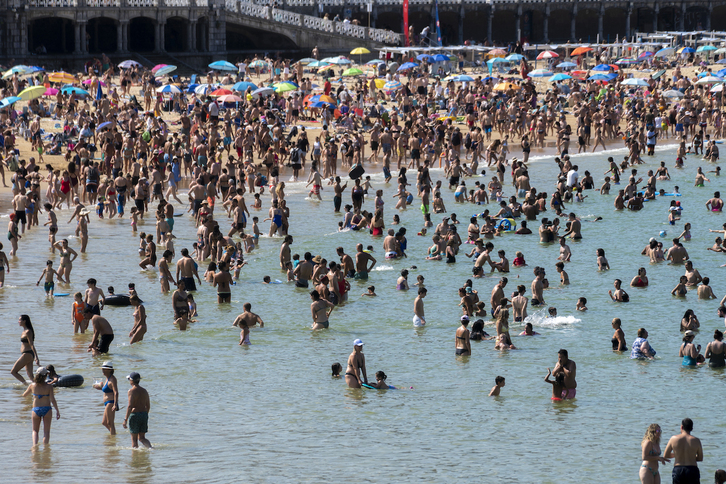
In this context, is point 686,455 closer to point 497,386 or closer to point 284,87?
point 497,386

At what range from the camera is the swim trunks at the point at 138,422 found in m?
12.5

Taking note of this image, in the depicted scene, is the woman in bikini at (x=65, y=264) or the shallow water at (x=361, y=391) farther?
the woman in bikini at (x=65, y=264)

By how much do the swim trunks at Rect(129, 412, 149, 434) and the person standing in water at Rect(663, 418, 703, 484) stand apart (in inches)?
241

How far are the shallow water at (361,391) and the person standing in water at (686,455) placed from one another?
5.10ft

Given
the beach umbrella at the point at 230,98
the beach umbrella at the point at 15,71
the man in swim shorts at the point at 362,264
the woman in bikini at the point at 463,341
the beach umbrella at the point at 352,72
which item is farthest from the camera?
the beach umbrella at the point at 352,72

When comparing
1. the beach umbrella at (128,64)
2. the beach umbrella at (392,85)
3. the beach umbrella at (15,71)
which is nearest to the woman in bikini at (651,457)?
the beach umbrella at (392,85)

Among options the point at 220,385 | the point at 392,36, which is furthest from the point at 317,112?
the point at 220,385

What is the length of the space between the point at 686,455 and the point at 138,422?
6326mm

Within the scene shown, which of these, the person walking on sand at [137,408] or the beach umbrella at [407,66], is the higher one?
the beach umbrella at [407,66]

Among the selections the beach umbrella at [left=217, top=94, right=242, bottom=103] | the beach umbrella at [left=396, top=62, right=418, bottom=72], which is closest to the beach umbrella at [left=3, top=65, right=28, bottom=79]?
the beach umbrella at [left=217, top=94, right=242, bottom=103]

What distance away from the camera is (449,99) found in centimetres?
4247

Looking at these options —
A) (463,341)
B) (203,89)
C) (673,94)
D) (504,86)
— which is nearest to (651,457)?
(463,341)

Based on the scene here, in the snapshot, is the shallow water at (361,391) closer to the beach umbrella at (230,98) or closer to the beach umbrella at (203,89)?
the beach umbrella at (230,98)

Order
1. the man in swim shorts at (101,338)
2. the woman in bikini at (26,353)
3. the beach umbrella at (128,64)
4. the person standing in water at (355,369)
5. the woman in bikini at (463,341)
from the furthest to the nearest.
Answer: the beach umbrella at (128,64)
the woman in bikini at (463,341)
the man in swim shorts at (101,338)
the person standing in water at (355,369)
the woman in bikini at (26,353)
